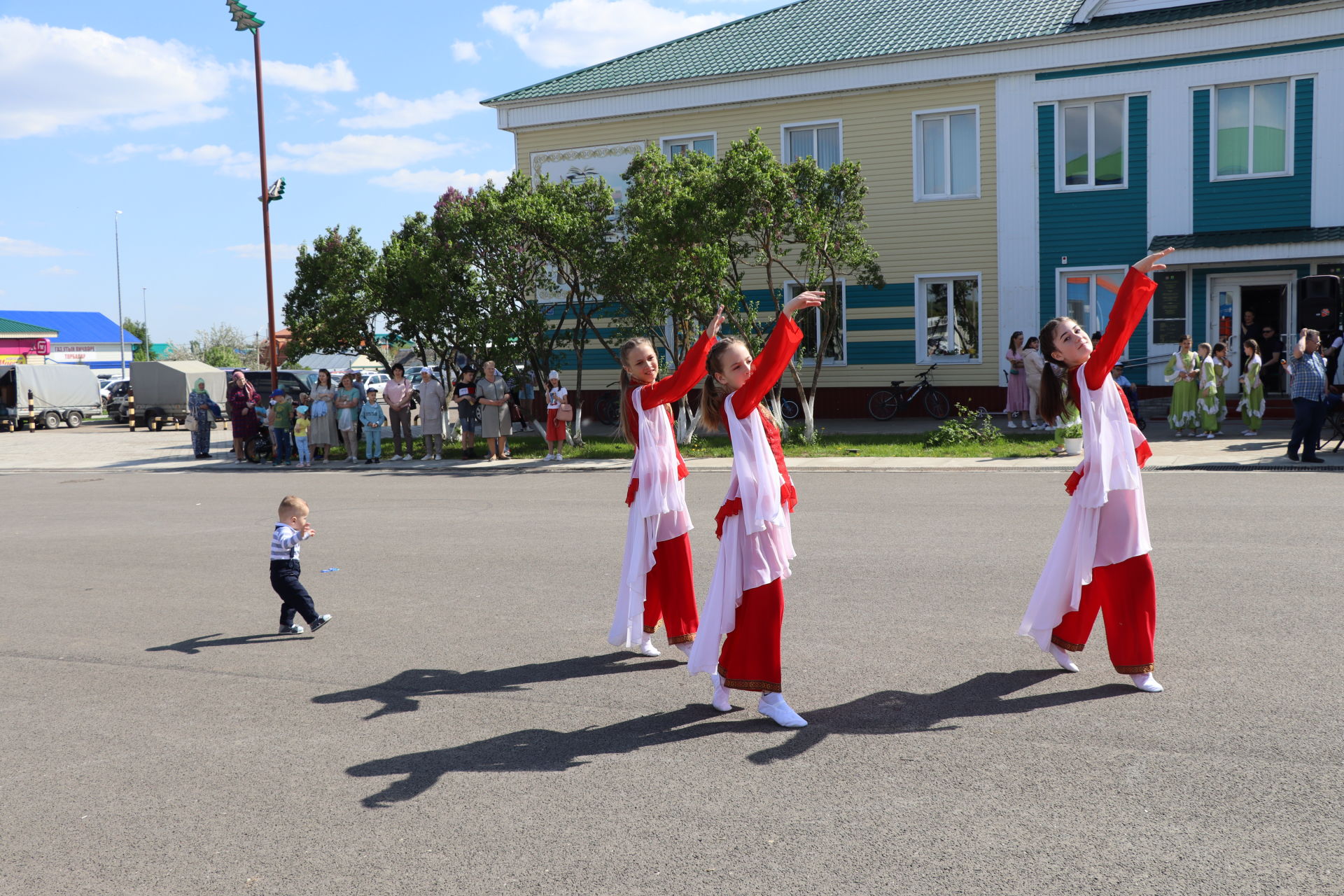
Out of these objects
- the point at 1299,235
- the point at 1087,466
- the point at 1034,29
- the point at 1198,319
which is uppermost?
the point at 1034,29

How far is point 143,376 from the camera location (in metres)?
37.7

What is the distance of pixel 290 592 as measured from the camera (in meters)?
7.35

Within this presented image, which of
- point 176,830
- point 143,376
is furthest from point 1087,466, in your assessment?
point 143,376

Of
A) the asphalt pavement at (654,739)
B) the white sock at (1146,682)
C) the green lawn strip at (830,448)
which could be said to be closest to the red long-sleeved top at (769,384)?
the asphalt pavement at (654,739)

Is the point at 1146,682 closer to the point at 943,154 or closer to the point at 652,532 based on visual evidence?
the point at 652,532

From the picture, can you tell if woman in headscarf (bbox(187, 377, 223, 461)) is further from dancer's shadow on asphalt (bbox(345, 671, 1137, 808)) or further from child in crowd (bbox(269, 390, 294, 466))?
dancer's shadow on asphalt (bbox(345, 671, 1137, 808))

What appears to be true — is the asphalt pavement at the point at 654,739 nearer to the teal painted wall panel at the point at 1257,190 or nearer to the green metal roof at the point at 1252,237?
the green metal roof at the point at 1252,237

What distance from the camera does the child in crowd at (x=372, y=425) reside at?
851 inches

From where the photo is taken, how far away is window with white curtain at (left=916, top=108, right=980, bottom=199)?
984 inches

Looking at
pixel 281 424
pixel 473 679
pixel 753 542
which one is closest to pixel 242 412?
pixel 281 424

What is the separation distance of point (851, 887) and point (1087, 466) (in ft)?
9.51

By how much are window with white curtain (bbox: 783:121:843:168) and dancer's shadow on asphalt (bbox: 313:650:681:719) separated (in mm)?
21298

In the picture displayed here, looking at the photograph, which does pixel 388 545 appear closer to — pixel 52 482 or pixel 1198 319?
pixel 52 482

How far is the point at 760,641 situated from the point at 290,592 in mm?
3604
